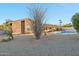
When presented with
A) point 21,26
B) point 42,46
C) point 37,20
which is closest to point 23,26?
point 21,26

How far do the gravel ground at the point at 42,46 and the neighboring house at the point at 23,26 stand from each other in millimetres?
97

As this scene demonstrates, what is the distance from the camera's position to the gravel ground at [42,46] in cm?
945

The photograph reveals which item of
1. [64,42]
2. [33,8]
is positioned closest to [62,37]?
[64,42]

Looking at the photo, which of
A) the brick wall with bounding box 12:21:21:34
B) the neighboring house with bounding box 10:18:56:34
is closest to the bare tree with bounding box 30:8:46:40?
the neighboring house with bounding box 10:18:56:34

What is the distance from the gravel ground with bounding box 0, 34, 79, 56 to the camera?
9453mm

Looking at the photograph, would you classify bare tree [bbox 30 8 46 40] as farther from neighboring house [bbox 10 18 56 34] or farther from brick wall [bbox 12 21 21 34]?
brick wall [bbox 12 21 21 34]

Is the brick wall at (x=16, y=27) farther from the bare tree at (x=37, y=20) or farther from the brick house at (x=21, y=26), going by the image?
the bare tree at (x=37, y=20)

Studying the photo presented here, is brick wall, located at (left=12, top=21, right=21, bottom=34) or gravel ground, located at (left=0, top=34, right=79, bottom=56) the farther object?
brick wall, located at (left=12, top=21, right=21, bottom=34)

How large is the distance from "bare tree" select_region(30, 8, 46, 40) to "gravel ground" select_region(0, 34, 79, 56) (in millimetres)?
132

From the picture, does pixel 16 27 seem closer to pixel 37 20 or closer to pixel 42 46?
pixel 37 20

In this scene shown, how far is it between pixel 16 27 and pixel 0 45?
44 centimetres

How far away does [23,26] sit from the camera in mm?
9602

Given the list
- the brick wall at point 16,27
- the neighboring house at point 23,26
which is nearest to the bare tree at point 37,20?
the neighboring house at point 23,26

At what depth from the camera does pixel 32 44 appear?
9.56 metres
